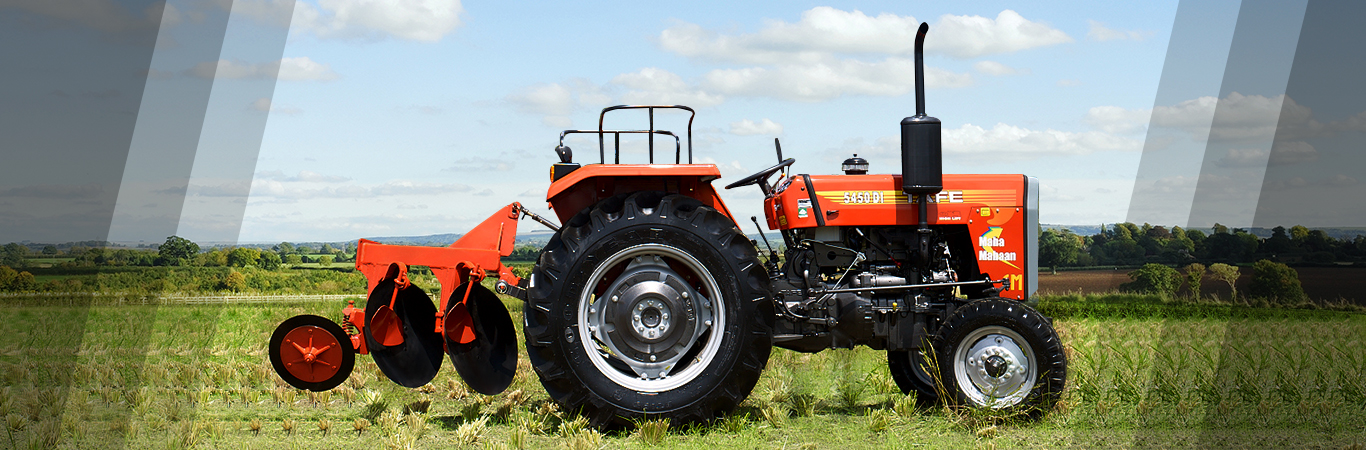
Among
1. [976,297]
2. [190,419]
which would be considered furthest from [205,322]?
[976,297]

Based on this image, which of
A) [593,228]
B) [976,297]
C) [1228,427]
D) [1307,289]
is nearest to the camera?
[593,228]

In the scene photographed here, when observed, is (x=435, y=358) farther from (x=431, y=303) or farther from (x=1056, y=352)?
(x=1056, y=352)

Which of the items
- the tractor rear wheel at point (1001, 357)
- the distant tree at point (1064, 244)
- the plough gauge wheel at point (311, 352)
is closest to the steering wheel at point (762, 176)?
the tractor rear wheel at point (1001, 357)

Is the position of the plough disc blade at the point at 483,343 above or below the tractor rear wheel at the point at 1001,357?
below

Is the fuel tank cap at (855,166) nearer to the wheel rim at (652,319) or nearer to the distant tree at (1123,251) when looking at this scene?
the wheel rim at (652,319)

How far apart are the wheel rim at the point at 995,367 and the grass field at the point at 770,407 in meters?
0.14

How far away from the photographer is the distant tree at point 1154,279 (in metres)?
11.2

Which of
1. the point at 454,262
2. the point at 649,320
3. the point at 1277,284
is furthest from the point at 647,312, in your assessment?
the point at 1277,284

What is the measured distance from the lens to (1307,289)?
982cm

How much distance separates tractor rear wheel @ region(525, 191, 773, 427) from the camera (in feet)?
15.4

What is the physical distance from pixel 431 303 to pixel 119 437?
6.07 ft

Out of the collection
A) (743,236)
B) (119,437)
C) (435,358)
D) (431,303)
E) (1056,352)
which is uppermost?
(743,236)

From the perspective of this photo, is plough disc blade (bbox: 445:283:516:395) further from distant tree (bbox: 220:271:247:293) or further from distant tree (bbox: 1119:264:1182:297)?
distant tree (bbox: 220:271:247:293)

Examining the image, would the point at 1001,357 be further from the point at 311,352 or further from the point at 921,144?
the point at 311,352
